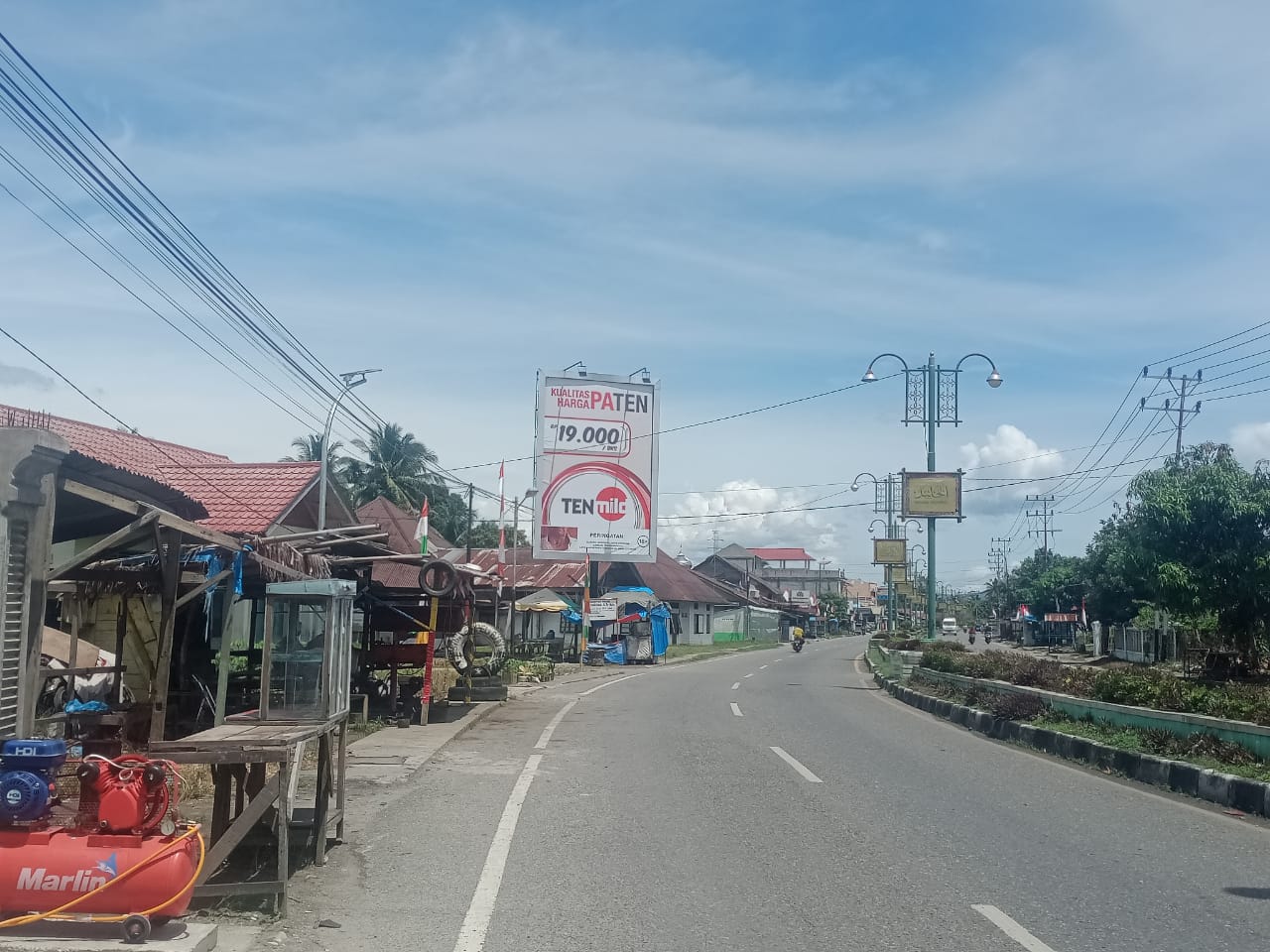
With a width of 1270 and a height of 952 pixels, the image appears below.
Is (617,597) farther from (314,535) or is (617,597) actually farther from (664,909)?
(664,909)

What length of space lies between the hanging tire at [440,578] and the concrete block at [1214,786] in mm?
10318

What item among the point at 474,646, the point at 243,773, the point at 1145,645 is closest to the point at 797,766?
the point at 243,773

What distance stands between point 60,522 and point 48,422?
12.1 m

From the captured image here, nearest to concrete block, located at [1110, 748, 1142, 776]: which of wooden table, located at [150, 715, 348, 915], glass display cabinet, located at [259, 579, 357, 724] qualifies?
glass display cabinet, located at [259, 579, 357, 724]

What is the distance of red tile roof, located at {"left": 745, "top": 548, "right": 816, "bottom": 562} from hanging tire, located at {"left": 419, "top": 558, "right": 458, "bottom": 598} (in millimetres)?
149150

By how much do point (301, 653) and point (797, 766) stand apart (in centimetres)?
708

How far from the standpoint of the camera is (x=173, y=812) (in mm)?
6516

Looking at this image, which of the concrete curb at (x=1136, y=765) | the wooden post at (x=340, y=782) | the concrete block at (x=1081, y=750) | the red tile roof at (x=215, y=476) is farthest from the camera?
the red tile roof at (x=215, y=476)

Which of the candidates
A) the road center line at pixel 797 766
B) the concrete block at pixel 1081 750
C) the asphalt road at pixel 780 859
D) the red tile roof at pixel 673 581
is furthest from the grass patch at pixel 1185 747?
the red tile roof at pixel 673 581

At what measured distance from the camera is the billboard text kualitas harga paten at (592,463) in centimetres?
3256

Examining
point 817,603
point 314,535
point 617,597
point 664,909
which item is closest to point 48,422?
point 314,535

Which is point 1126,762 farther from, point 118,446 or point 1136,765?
point 118,446

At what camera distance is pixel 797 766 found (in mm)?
13273

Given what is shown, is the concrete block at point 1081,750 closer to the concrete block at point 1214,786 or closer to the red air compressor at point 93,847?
the concrete block at point 1214,786
